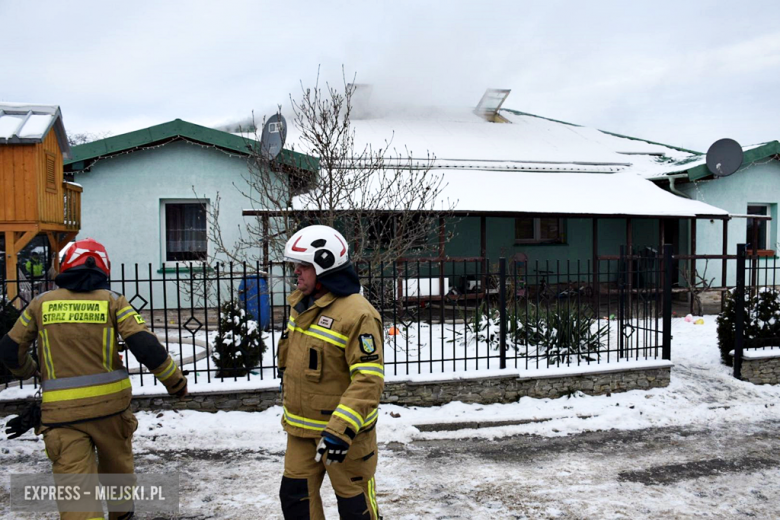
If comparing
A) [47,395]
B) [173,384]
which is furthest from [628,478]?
[47,395]

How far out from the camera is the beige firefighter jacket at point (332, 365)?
2.57m

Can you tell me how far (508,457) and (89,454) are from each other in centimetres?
299

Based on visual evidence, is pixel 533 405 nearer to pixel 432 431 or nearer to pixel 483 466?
pixel 432 431

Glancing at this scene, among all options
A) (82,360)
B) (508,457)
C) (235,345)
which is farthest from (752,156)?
(82,360)

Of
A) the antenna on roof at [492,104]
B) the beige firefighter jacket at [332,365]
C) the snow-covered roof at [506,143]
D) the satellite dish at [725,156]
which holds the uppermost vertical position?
the antenna on roof at [492,104]

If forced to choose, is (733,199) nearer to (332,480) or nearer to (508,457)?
(508,457)

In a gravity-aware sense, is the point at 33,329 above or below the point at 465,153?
below

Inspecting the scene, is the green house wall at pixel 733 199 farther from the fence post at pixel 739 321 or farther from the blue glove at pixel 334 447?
the blue glove at pixel 334 447

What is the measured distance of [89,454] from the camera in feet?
9.82

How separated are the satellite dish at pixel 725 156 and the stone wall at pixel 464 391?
8.84 m

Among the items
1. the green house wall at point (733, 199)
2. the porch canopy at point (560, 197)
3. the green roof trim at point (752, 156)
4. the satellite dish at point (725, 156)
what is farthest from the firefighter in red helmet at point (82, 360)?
the green house wall at point (733, 199)

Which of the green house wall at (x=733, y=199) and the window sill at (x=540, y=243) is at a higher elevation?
the green house wall at (x=733, y=199)

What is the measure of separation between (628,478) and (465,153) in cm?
1185

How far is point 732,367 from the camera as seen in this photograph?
711cm
